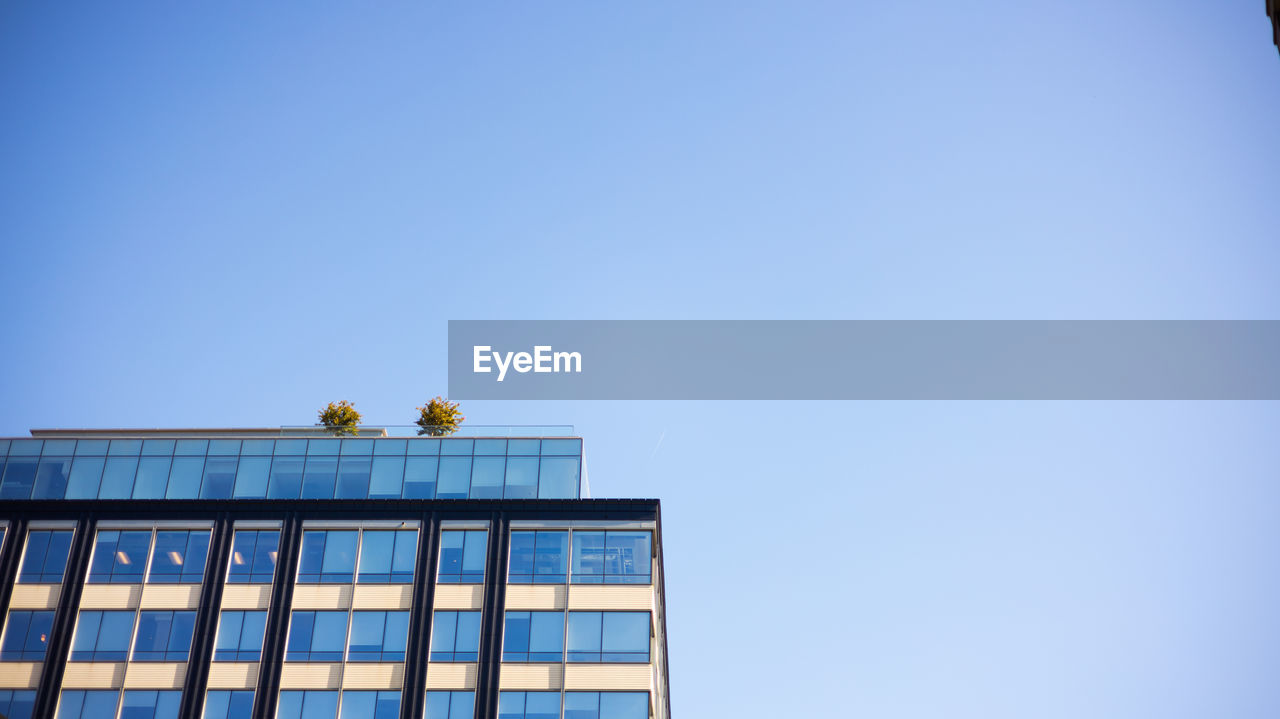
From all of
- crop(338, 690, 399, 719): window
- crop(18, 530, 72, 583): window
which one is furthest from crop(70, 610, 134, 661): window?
crop(338, 690, 399, 719): window

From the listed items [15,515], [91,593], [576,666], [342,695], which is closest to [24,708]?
[91,593]

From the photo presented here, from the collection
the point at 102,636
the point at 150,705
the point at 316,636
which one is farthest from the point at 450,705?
the point at 102,636

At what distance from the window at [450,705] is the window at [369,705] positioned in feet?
4.95

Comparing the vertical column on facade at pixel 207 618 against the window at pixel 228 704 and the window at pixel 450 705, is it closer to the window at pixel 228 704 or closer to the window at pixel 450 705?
the window at pixel 228 704

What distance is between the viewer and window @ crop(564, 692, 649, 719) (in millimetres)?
51469

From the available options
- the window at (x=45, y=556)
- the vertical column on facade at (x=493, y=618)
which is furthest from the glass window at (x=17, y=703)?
the vertical column on facade at (x=493, y=618)

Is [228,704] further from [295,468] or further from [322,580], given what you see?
[295,468]

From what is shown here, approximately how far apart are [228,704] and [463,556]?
11811 mm

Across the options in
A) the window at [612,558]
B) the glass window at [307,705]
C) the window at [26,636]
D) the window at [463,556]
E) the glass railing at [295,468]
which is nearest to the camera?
the glass window at [307,705]

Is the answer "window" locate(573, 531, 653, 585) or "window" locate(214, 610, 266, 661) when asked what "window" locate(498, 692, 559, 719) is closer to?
"window" locate(573, 531, 653, 585)

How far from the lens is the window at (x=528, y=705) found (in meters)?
51.5

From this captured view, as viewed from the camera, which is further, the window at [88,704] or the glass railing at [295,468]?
the glass railing at [295,468]

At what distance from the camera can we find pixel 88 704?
53.3 meters

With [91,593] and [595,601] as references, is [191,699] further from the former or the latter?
[595,601]
